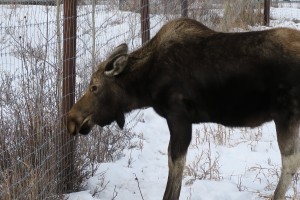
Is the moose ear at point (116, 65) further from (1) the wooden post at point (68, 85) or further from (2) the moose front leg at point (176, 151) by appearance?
(2) the moose front leg at point (176, 151)

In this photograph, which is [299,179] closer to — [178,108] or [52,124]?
[178,108]

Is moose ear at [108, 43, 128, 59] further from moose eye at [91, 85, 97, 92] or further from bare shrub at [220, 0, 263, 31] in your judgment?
bare shrub at [220, 0, 263, 31]

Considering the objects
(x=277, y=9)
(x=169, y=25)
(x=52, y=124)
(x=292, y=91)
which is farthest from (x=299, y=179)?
(x=277, y=9)

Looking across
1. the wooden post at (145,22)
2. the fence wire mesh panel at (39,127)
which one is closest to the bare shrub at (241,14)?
the wooden post at (145,22)

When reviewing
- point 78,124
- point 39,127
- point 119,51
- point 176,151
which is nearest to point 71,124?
point 78,124

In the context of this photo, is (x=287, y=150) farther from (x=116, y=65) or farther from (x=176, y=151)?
(x=116, y=65)

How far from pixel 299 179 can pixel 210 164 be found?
1029 millimetres

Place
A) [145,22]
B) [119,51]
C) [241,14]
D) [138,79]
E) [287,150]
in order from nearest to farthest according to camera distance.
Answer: [287,150] < [138,79] < [119,51] < [145,22] < [241,14]

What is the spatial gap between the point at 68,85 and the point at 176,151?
4.36 feet

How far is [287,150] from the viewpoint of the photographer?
18.6 ft

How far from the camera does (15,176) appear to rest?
5039 millimetres

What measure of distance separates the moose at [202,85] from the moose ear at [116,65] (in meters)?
0.01

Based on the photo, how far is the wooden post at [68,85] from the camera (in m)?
5.84

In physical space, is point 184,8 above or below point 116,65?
above
